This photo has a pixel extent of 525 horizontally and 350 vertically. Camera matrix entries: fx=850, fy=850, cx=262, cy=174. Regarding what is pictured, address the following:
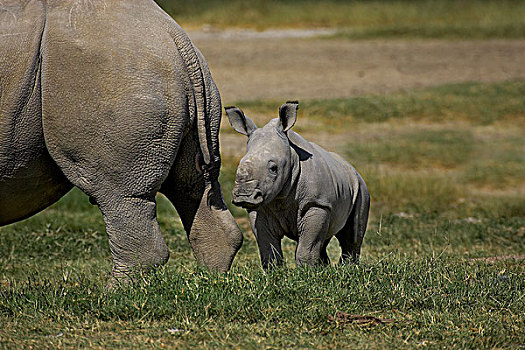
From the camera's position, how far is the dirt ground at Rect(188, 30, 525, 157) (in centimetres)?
1759

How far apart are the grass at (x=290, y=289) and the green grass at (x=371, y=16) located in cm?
1158

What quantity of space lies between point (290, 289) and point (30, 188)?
169 cm

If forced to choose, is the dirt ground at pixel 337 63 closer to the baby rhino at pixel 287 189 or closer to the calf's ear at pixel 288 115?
the baby rhino at pixel 287 189

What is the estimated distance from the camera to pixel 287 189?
214 inches

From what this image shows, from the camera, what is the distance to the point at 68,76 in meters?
Answer: 4.92

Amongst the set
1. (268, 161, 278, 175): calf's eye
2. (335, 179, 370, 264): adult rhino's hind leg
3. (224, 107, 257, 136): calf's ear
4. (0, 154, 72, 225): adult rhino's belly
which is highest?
(224, 107, 257, 136): calf's ear

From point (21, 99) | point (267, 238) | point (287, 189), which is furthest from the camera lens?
point (267, 238)

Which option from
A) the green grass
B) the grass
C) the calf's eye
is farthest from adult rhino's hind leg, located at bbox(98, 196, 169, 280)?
the green grass

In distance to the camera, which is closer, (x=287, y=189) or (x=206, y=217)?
(x=287, y=189)

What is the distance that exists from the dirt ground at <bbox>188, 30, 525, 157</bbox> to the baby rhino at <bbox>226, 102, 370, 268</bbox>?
10.5m

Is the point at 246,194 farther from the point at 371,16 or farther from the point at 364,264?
the point at 371,16

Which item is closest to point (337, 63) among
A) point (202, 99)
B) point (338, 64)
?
point (338, 64)

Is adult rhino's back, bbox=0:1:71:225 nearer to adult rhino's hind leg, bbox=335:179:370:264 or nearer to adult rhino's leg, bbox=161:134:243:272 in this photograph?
adult rhino's leg, bbox=161:134:243:272

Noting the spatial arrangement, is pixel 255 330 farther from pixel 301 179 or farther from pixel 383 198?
pixel 383 198
